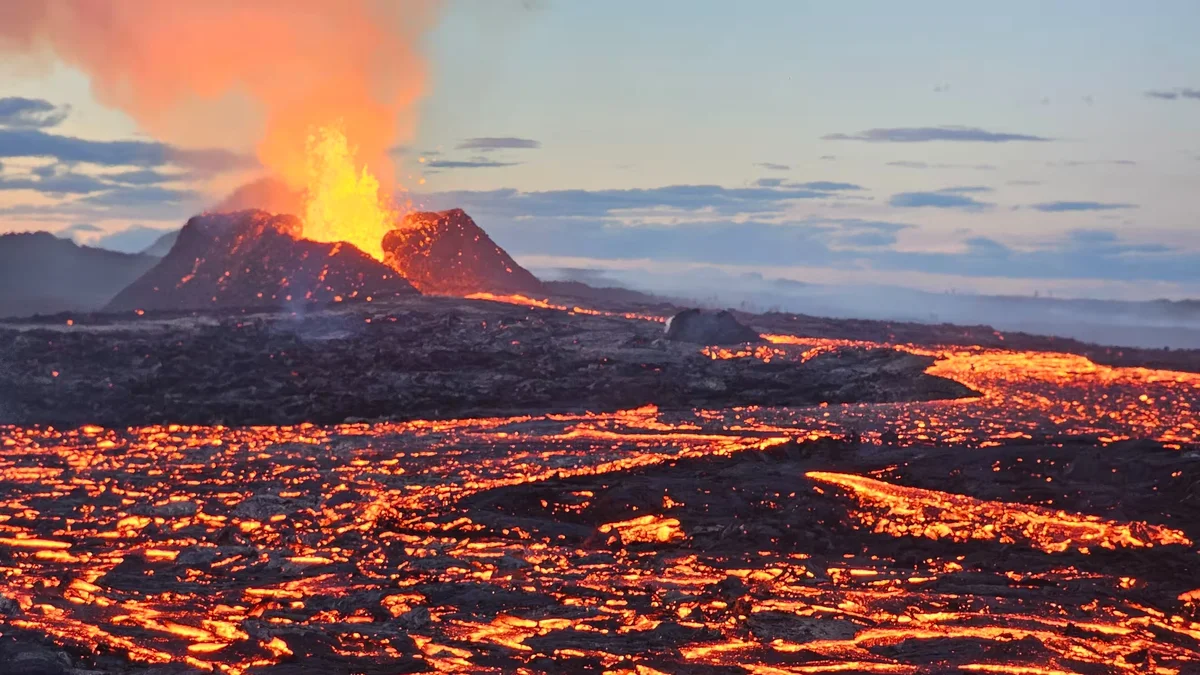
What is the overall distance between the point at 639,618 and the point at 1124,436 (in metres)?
11.2

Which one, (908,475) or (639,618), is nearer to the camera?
(639,618)

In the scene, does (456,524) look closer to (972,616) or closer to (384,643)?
(384,643)

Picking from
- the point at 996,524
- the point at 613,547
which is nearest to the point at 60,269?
the point at 613,547

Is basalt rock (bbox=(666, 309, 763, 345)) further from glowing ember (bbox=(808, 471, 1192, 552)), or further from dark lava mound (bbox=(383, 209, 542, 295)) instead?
glowing ember (bbox=(808, 471, 1192, 552))

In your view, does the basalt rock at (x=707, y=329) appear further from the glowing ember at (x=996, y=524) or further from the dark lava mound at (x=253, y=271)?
the glowing ember at (x=996, y=524)

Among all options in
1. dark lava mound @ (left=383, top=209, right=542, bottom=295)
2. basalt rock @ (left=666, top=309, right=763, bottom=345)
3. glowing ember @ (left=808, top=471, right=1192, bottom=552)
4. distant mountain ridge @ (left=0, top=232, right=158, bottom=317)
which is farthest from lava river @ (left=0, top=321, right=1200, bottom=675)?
distant mountain ridge @ (left=0, top=232, right=158, bottom=317)

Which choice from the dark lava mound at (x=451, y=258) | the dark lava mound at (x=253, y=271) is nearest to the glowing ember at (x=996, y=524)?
the dark lava mound at (x=253, y=271)

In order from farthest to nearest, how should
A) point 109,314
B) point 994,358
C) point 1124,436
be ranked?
point 109,314 < point 994,358 < point 1124,436

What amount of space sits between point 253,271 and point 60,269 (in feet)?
125

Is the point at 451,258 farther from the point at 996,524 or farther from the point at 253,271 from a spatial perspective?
the point at 996,524

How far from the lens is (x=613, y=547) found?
41.9ft

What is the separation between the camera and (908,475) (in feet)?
52.7

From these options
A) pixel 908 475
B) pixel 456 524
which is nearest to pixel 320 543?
pixel 456 524

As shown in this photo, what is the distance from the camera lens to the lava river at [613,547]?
9195mm
